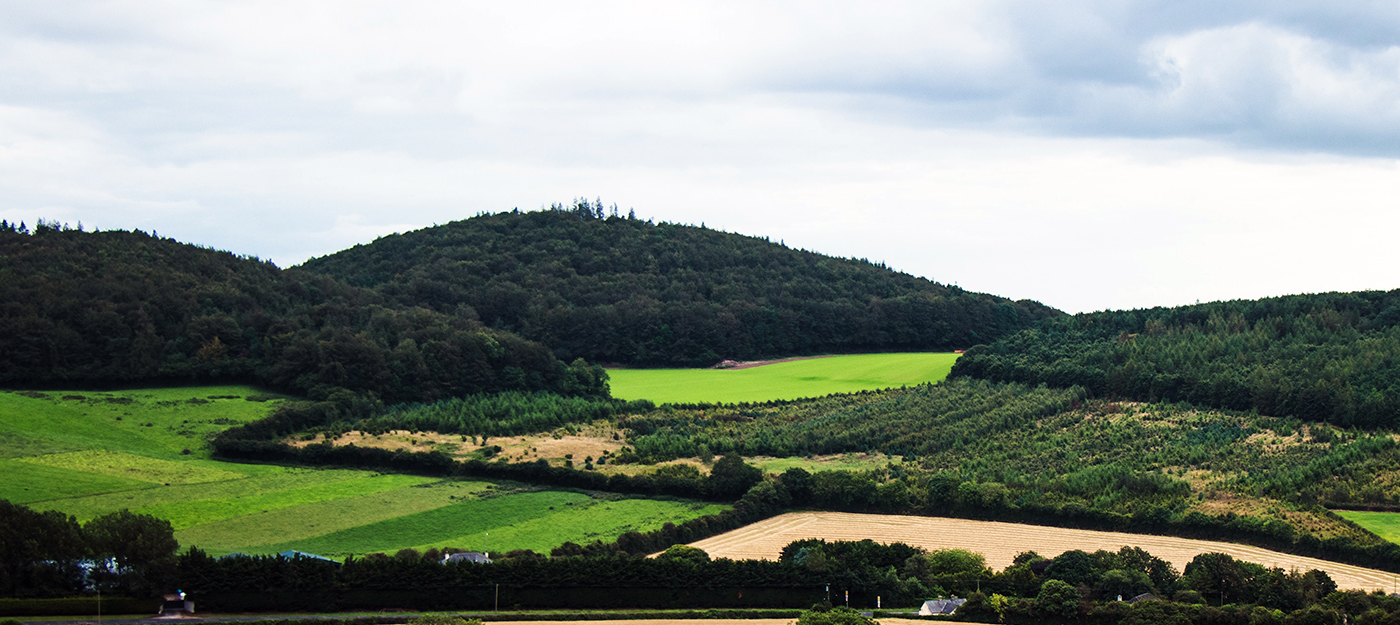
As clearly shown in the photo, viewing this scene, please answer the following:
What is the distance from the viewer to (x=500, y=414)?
284 ft

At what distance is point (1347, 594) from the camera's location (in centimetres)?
4009

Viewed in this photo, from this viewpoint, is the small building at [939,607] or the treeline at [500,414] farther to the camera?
the treeline at [500,414]

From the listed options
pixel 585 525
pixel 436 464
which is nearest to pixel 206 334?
pixel 436 464

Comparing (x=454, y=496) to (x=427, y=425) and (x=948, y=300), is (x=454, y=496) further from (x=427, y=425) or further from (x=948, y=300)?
(x=948, y=300)

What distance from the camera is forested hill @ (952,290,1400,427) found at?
7181cm

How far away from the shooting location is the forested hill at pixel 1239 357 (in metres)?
71.8

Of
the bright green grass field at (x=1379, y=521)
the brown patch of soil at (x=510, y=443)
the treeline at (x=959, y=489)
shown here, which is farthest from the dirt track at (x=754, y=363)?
the bright green grass field at (x=1379, y=521)

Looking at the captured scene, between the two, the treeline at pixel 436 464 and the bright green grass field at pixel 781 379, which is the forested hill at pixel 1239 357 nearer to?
the bright green grass field at pixel 781 379

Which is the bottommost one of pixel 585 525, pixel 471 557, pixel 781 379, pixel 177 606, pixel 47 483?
pixel 177 606

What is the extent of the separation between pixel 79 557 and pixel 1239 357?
70592mm

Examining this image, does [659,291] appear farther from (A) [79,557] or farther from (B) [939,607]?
(A) [79,557]

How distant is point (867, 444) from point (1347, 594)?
37.7 meters

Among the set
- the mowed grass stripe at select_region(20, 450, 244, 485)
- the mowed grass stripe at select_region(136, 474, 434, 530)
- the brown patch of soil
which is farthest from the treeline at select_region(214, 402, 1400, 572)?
the mowed grass stripe at select_region(20, 450, 244, 485)

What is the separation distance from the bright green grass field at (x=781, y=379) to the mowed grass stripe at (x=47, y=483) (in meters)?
45.4
